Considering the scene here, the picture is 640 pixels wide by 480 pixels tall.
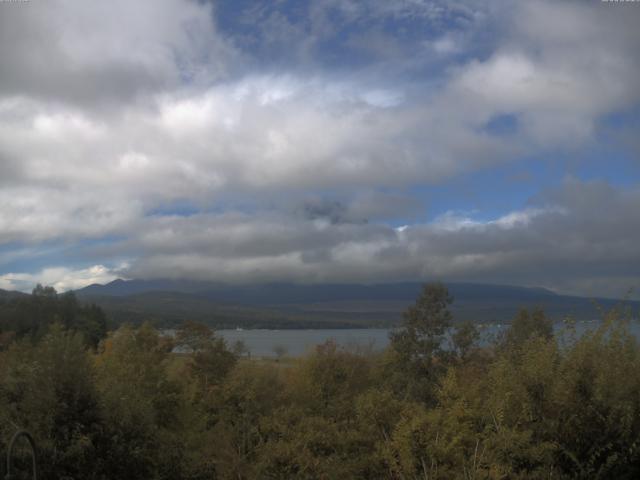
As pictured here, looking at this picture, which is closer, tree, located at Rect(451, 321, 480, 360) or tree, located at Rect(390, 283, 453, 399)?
tree, located at Rect(451, 321, 480, 360)

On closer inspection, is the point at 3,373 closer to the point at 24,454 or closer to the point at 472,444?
the point at 24,454

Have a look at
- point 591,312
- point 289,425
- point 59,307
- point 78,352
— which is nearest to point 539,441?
point 591,312

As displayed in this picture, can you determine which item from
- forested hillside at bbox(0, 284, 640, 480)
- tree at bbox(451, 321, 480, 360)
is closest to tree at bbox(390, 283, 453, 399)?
tree at bbox(451, 321, 480, 360)

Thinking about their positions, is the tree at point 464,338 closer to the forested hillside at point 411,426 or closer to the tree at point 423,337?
the tree at point 423,337

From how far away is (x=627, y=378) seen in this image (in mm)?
10227

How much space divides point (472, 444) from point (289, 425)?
4730 mm

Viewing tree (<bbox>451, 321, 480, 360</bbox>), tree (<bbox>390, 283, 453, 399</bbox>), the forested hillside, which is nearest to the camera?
the forested hillside

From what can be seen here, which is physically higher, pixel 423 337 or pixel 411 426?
pixel 411 426

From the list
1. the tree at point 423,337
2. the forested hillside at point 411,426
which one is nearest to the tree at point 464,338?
the tree at point 423,337

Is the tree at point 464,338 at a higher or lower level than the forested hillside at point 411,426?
lower

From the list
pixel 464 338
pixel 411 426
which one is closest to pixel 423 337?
pixel 464 338

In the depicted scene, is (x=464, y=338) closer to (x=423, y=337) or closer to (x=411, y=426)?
(x=423, y=337)

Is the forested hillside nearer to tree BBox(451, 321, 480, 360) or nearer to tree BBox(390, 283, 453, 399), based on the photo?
tree BBox(390, 283, 453, 399)

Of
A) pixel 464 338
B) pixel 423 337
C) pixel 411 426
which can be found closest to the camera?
pixel 411 426
